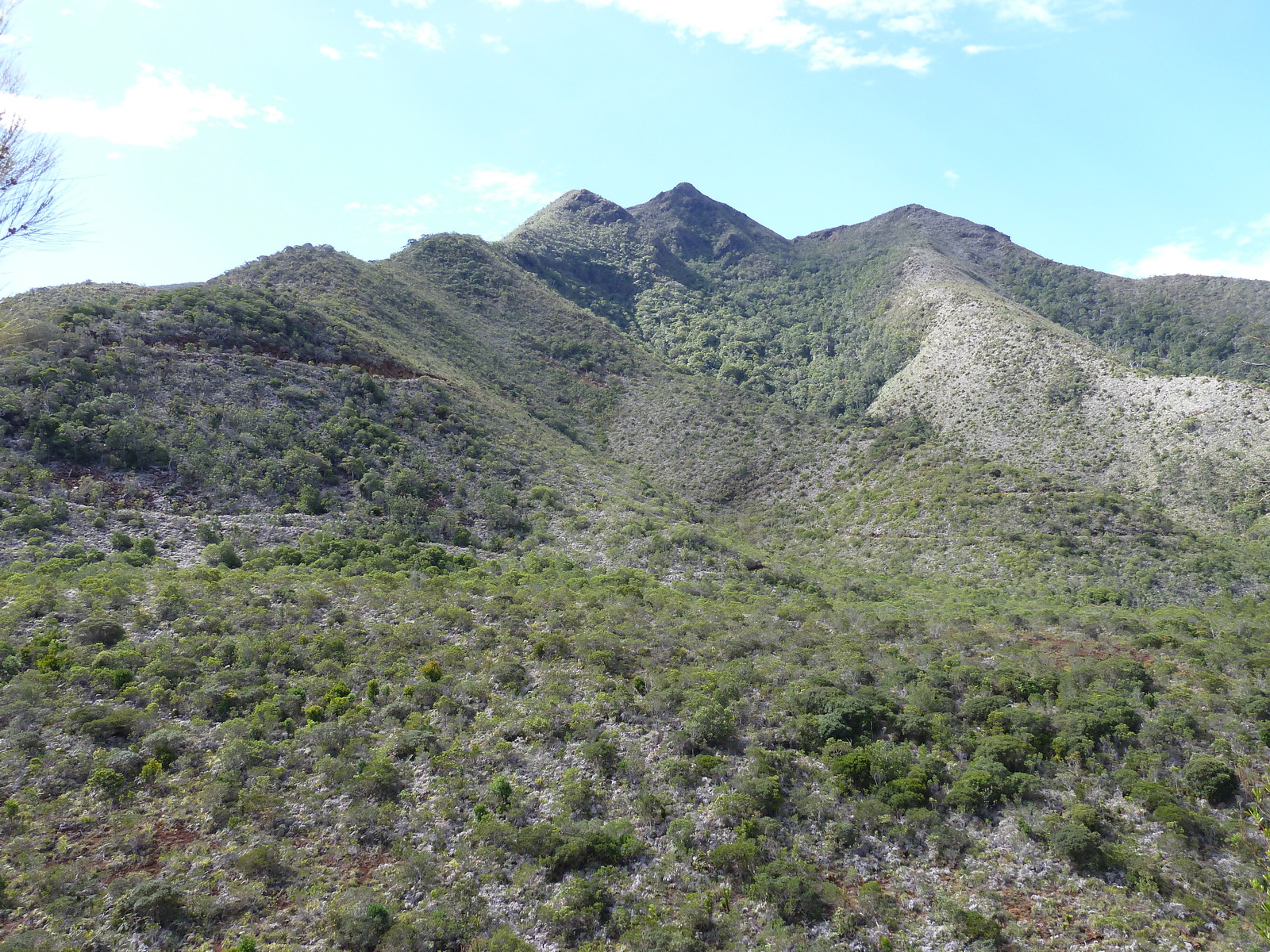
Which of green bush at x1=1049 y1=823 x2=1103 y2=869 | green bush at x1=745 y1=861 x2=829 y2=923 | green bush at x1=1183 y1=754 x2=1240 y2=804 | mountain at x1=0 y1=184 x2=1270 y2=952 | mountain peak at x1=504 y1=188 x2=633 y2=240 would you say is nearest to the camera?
green bush at x1=745 y1=861 x2=829 y2=923

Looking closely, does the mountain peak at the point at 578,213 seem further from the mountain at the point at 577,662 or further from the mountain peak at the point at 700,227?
the mountain at the point at 577,662

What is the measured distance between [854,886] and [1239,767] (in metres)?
10.7

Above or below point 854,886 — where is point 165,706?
above

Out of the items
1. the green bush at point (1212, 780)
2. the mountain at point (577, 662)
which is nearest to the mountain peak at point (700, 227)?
the mountain at point (577, 662)

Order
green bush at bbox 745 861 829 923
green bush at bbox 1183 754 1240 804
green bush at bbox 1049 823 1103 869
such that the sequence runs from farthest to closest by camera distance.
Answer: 1. green bush at bbox 1183 754 1240 804
2. green bush at bbox 1049 823 1103 869
3. green bush at bbox 745 861 829 923

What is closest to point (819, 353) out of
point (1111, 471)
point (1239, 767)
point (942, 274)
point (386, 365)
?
point (942, 274)

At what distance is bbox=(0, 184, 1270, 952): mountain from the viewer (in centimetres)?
1302

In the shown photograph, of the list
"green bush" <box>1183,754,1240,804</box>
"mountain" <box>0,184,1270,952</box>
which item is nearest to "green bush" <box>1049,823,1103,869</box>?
"mountain" <box>0,184,1270,952</box>

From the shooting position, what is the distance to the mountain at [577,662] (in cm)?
1302

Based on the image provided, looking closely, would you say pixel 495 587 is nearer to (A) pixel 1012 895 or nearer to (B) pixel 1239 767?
(A) pixel 1012 895

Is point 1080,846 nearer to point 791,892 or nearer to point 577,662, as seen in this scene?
point 791,892

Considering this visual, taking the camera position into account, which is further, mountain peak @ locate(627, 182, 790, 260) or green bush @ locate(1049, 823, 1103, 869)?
mountain peak @ locate(627, 182, 790, 260)

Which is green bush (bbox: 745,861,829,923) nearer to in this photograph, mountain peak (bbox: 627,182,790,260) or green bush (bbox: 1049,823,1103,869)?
green bush (bbox: 1049,823,1103,869)

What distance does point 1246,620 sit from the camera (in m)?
24.6
